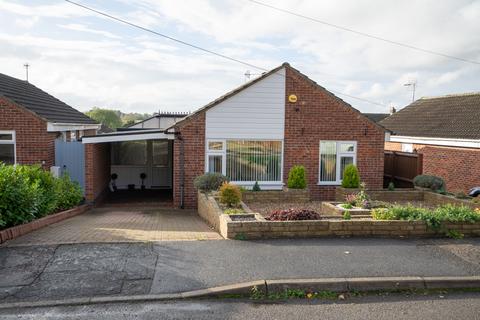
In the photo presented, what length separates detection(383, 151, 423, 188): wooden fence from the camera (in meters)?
16.6

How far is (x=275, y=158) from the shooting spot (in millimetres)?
14984

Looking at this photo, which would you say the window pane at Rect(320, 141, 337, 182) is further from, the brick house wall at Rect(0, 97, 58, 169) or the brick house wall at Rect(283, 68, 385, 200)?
the brick house wall at Rect(0, 97, 58, 169)

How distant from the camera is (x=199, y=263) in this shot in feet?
21.8

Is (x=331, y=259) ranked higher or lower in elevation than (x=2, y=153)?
lower

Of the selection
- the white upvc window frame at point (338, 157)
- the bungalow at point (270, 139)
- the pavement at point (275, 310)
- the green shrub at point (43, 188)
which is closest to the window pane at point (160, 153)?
the bungalow at point (270, 139)

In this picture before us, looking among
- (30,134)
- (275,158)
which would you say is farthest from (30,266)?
(275,158)

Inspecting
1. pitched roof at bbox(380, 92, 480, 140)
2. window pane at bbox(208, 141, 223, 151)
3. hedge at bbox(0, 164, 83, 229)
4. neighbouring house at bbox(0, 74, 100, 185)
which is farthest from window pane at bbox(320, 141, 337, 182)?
neighbouring house at bbox(0, 74, 100, 185)

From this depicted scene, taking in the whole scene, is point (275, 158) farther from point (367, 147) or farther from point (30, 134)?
point (30, 134)

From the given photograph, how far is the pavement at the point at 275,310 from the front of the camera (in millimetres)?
5039

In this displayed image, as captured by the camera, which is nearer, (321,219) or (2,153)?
(321,219)

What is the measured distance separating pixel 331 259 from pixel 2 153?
1167 centimetres

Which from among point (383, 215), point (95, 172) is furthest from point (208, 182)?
point (383, 215)

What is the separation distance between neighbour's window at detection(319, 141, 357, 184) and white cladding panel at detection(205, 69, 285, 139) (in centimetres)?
175

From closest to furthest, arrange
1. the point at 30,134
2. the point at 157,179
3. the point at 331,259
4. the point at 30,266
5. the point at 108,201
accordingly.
Result: the point at 30,266
the point at 331,259
the point at 30,134
the point at 108,201
the point at 157,179
